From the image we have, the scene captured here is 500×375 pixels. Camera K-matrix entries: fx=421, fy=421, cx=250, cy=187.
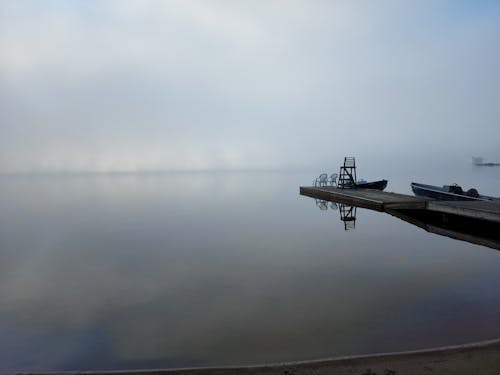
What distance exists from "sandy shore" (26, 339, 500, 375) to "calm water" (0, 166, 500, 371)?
85cm

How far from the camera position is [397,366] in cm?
526

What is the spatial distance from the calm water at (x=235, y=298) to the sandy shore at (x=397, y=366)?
853 millimetres

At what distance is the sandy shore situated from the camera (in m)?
5.07

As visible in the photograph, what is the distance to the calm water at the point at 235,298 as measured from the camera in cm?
678

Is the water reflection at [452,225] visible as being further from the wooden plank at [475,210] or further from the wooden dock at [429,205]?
the wooden plank at [475,210]

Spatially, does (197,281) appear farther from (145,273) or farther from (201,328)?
(201,328)

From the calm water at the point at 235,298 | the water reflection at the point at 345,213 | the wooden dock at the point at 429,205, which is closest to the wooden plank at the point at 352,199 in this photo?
the wooden dock at the point at 429,205

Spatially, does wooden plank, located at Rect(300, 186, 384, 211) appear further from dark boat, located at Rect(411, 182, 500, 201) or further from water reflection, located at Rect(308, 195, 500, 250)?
dark boat, located at Rect(411, 182, 500, 201)

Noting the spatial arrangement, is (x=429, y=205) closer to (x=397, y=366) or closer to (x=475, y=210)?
(x=475, y=210)

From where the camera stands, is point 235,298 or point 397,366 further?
point 235,298

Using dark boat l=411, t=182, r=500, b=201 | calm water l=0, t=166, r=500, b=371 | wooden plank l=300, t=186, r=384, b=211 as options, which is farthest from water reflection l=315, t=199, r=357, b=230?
dark boat l=411, t=182, r=500, b=201

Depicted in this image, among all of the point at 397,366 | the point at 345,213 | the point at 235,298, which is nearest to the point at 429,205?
the point at 345,213

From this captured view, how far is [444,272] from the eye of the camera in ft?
38.1

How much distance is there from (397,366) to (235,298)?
4777mm
